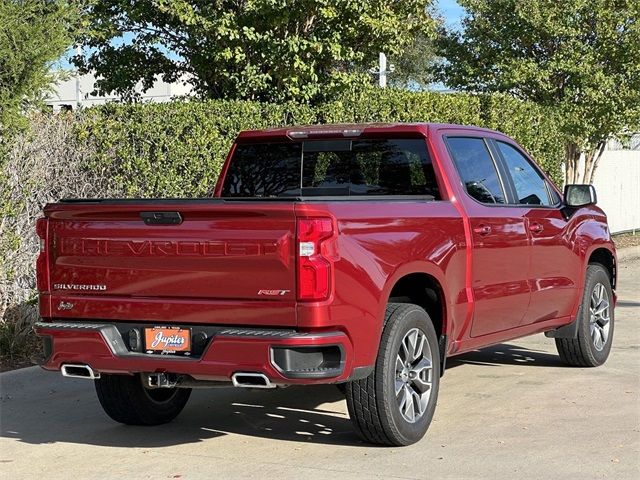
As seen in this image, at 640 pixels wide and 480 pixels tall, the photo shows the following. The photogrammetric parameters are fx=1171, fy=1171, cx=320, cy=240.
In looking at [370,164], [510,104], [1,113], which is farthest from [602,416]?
[510,104]

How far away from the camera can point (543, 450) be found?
272 inches

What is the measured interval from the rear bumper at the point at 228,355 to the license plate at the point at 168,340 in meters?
0.05

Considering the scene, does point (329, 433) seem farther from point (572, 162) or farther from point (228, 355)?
point (572, 162)

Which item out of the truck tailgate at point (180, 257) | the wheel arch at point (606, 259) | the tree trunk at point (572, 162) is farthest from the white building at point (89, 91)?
the truck tailgate at point (180, 257)

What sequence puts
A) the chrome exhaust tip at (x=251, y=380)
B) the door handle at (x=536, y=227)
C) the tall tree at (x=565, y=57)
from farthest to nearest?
the tall tree at (x=565, y=57) → the door handle at (x=536, y=227) → the chrome exhaust tip at (x=251, y=380)

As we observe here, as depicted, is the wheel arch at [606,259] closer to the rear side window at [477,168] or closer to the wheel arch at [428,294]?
the rear side window at [477,168]

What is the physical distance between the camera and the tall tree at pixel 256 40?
46.2ft

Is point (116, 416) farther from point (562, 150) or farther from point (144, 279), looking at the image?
point (562, 150)

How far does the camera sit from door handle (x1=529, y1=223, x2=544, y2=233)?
8.72m

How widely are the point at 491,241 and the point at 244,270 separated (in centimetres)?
237

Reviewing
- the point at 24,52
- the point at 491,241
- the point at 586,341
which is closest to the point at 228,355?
the point at 491,241

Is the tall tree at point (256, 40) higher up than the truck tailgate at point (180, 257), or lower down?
higher up

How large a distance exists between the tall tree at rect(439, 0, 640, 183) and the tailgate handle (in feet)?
50.4

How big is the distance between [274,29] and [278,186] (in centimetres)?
654
